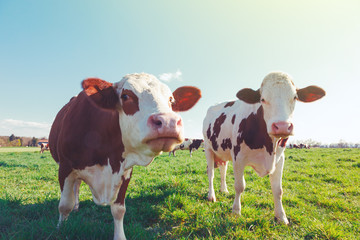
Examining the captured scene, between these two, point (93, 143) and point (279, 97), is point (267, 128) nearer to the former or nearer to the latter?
point (279, 97)

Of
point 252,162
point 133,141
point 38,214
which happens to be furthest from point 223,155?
point 38,214

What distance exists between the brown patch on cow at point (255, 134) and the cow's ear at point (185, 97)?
1343 millimetres

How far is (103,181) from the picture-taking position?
267 centimetres

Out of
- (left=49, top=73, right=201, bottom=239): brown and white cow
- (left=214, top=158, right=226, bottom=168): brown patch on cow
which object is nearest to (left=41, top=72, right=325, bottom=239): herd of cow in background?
(left=49, top=73, right=201, bottom=239): brown and white cow

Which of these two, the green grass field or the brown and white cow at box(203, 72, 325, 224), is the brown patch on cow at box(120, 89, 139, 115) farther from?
the brown and white cow at box(203, 72, 325, 224)

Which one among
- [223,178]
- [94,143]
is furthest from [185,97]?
[223,178]

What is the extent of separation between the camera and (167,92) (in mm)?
2348

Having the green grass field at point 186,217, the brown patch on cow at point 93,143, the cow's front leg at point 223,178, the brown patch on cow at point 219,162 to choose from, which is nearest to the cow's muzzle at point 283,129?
the green grass field at point 186,217

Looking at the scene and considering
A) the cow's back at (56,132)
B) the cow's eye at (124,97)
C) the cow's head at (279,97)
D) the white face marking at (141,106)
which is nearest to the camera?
the white face marking at (141,106)

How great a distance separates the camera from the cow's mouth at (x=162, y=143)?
72.1 inches

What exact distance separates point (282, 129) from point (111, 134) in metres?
2.34

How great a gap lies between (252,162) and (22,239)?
3.50 m

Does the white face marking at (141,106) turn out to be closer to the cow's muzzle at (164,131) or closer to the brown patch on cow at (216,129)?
the cow's muzzle at (164,131)

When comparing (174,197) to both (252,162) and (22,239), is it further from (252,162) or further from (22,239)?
(22,239)
